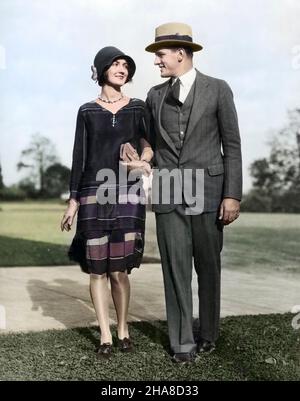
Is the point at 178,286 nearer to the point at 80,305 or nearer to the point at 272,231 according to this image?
the point at 80,305

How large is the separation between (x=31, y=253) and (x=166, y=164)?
22.5ft

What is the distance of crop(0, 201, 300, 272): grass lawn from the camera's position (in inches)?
412

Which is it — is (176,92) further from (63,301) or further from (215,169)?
(63,301)

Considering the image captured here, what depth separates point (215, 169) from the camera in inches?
177

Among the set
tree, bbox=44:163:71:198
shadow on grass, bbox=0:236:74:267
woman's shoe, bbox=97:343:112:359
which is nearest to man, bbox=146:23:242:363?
woman's shoe, bbox=97:343:112:359

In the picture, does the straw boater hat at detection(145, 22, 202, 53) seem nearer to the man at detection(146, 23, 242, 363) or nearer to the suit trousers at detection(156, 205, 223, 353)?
the man at detection(146, 23, 242, 363)

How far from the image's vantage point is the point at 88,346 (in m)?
4.96

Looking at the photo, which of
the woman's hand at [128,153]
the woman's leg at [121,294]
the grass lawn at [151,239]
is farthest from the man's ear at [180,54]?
the grass lawn at [151,239]

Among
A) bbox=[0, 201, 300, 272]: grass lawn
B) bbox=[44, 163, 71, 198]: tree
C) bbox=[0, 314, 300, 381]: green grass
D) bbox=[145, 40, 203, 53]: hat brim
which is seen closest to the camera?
bbox=[0, 314, 300, 381]: green grass

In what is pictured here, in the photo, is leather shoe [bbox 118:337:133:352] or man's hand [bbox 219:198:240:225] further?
leather shoe [bbox 118:337:133:352]

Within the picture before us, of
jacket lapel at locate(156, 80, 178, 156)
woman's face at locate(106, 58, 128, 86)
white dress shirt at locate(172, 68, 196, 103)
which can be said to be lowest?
jacket lapel at locate(156, 80, 178, 156)

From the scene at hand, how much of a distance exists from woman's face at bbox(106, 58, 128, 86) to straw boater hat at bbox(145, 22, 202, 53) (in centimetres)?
17

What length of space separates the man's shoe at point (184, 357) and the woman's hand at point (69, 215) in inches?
39.8

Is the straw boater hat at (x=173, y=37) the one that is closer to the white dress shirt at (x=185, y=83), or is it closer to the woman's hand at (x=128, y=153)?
→ the white dress shirt at (x=185, y=83)
